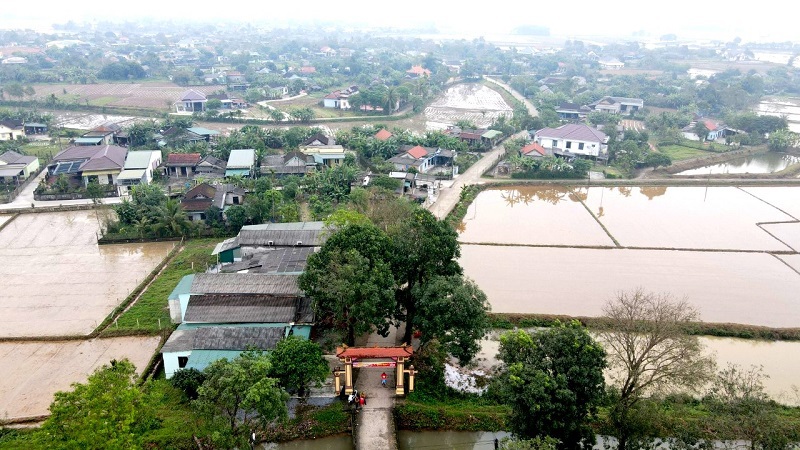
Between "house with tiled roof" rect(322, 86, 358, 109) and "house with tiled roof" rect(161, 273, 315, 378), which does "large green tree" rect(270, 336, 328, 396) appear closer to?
"house with tiled roof" rect(161, 273, 315, 378)

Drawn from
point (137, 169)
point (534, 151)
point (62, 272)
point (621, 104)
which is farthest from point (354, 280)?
point (621, 104)

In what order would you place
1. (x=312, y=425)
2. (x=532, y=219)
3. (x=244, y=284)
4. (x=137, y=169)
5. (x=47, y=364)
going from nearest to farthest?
(x=312, y=425) → (x=47, y=364) → (x=244, y=284) → (x=532, y=219) → (x=137, y=169)

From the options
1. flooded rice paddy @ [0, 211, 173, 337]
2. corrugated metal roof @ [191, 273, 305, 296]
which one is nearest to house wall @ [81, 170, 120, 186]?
flooded rice paddy @ [0, 211, 173, 337]

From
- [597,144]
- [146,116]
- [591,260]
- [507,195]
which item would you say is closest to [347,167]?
[507,195]

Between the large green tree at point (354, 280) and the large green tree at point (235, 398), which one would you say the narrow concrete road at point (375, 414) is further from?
the large green tree at point (235, 398)

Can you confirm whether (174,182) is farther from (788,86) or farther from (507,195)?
(788,86)

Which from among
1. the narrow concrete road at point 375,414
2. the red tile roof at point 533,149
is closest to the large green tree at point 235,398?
the narrow concrete road at point 375,414

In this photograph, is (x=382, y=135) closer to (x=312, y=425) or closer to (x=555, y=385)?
(x=312, y=425)
